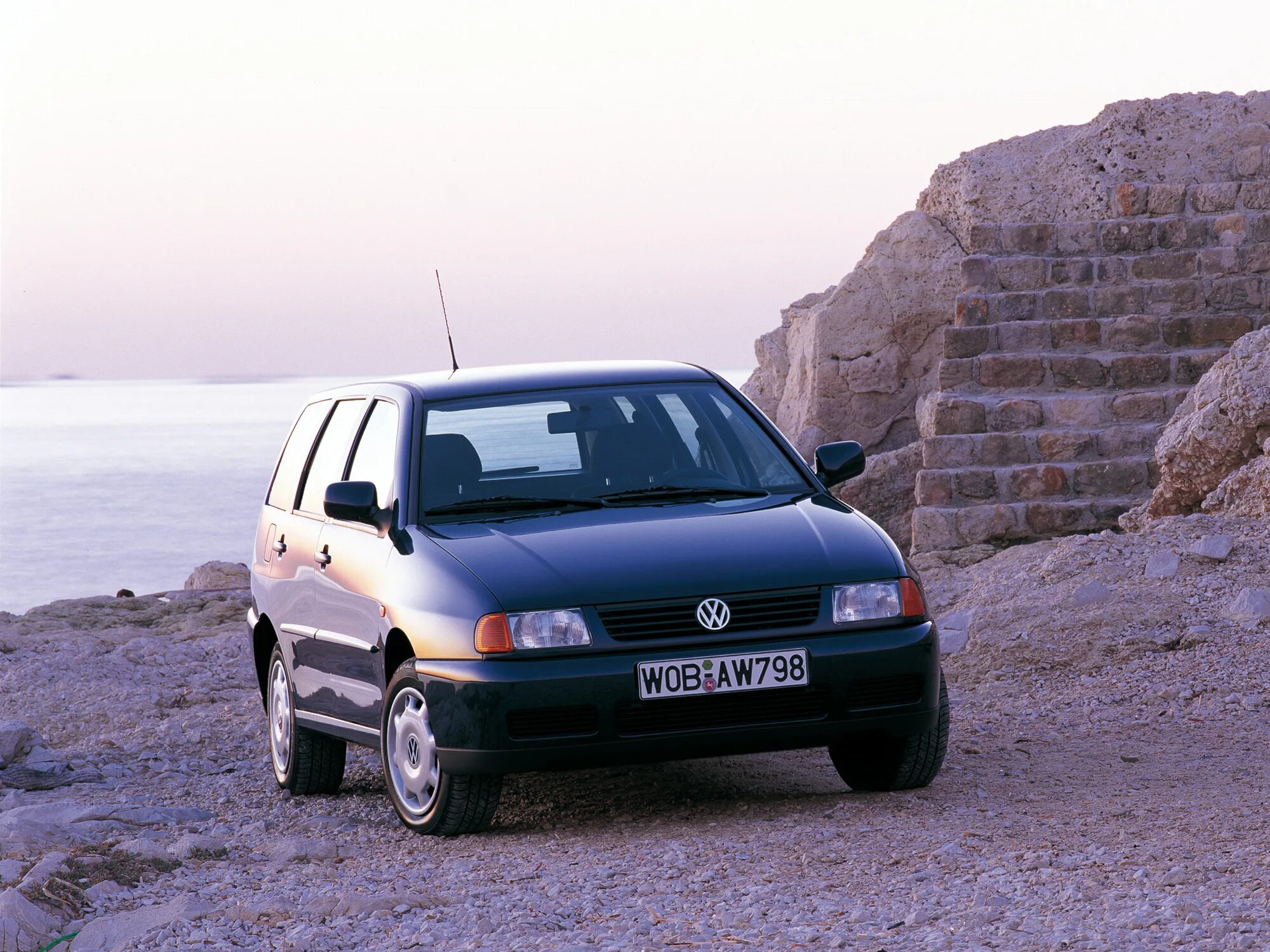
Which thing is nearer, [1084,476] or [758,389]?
[1084,476]

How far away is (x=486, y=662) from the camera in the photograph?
566 cm

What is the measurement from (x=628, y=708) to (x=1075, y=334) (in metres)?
9.00

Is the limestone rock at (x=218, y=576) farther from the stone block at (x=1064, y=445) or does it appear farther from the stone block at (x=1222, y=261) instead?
the stone block at (x=1222, y=261)

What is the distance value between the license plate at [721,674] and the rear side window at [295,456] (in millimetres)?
2708

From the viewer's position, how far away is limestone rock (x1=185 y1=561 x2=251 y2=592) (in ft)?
59.5

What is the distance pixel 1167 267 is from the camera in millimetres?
13773

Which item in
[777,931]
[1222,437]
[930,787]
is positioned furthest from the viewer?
[1222,437]

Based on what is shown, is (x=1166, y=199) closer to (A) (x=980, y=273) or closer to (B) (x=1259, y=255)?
(B) (x=1259, y=255)

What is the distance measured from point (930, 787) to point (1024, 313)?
7.93m

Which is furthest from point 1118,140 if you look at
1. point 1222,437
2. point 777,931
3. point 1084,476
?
point 777,931

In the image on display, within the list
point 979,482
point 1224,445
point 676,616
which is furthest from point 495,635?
point 979,482

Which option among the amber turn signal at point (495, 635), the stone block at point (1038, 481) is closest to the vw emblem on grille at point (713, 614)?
the amber turn signal at point (495, 635)

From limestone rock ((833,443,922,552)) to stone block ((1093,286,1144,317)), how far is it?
1893 mm

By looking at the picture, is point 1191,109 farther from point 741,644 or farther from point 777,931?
point 777,931
